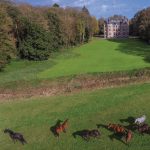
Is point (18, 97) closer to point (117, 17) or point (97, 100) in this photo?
point (97, 100)

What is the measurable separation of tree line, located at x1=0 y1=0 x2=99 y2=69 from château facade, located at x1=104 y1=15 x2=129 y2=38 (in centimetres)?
8313

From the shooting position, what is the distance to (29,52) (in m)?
64.5

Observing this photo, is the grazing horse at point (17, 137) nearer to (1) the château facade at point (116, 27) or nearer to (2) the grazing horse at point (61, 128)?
(2) the grazing horse at point (61, 128)

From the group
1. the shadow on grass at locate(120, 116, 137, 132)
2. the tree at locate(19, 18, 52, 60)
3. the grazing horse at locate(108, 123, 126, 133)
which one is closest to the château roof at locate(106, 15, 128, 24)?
the tree at locate(19, 18, 52, 60)

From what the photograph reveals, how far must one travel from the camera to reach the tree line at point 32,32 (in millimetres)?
56969

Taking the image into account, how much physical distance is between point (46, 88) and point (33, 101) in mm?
7518

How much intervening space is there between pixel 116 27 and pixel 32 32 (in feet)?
420

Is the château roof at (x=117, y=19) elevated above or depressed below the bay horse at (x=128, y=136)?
above

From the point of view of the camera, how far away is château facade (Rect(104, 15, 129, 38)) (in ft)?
601

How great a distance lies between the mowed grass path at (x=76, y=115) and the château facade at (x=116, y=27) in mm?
149192

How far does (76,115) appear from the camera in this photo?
26.1m

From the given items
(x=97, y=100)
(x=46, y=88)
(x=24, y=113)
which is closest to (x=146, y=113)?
(x=97, y=100)

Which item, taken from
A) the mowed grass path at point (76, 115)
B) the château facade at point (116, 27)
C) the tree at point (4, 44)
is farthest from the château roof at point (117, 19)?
the mowed grass path at point (76, 115)

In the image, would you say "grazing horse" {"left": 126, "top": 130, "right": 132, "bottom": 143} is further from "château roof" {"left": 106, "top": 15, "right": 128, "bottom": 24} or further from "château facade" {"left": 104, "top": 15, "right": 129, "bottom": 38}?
"château roof" {"left": 106, "top": 15, "right": 128, "bottom": 24}
